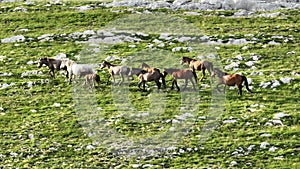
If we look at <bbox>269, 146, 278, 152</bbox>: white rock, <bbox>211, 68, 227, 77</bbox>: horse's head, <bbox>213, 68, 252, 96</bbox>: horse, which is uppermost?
<bbox>211, 68, 227, 77</bbox>: horse's head

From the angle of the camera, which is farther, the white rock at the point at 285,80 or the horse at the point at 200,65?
the horse at the point at 200,65

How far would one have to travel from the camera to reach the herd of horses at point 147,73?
2928 cm

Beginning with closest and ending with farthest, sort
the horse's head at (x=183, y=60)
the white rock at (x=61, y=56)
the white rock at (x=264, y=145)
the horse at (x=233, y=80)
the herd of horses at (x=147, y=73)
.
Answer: the white rock at (x=264, y=145)
the horse at (x=233, y=80)
the herd of horses at (x=147, y=73)
the horse's head at (x=183, y=60)
the white rock at (x=61, y=56)

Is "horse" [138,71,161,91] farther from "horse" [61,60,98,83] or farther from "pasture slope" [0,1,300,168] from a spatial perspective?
"horse" [61,60,98,83]

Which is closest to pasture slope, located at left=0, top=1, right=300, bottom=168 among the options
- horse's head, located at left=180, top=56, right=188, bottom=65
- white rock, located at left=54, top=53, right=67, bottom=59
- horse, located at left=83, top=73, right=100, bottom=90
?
white rock, located at left=54, top=53, right=67, bottom=59

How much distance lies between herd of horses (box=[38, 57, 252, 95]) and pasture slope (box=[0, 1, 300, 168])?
591 mm

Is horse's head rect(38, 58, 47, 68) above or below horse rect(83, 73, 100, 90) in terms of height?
above

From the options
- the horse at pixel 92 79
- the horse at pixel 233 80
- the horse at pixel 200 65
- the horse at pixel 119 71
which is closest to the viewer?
the horse at pixel 233 80

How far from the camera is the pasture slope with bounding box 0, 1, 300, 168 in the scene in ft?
76.6

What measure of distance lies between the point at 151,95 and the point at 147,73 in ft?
3.94

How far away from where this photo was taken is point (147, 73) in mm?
30109

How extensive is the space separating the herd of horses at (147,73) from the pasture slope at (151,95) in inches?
23.3

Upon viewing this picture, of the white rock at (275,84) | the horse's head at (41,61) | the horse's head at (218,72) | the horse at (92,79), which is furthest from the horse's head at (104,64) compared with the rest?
the white rock at (275,84)

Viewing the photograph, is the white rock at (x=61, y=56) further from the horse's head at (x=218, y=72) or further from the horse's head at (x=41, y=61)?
the horse's head at (x=218, y=72)
